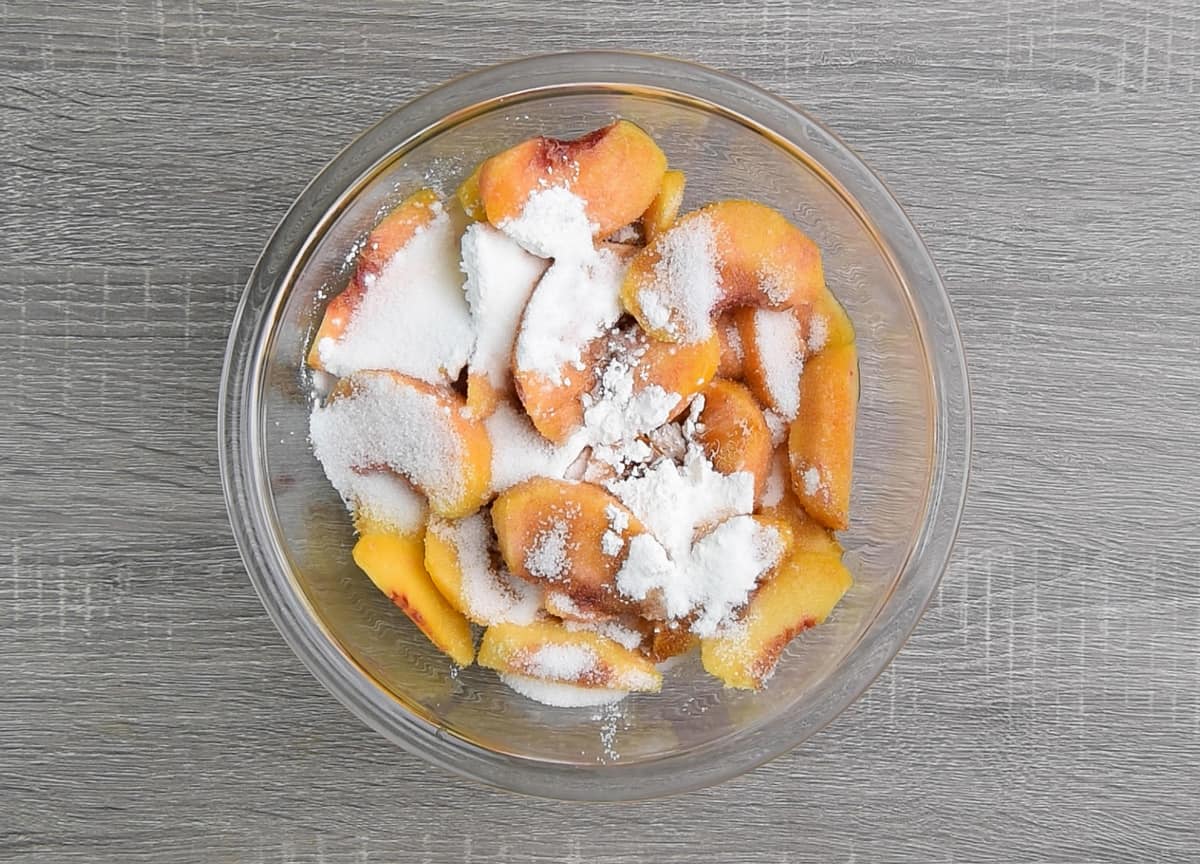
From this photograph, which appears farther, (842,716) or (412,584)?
(842,716)

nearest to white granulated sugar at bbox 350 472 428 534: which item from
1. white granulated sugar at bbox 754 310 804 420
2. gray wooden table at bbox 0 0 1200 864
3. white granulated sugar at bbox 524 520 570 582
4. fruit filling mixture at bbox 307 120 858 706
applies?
fruit filling mixture at bbox 307 120 858 706

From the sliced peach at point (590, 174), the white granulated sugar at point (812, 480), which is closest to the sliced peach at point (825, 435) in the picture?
the white granulated sugar at point (812, 480)

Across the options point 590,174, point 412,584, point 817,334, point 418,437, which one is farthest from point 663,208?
point 412,584

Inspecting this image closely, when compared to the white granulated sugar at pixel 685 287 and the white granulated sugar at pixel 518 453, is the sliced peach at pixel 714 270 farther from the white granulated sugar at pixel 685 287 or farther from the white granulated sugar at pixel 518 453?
the white granulated sugar at pixel 518 453

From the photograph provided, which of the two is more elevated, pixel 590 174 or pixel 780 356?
pixel 590 174

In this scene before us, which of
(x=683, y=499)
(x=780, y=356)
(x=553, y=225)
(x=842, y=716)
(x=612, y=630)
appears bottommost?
(x=842, y=716)

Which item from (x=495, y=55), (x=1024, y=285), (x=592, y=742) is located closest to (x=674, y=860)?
(x=592, y=742)

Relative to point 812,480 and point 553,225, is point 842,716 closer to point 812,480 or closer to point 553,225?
point 812,480
